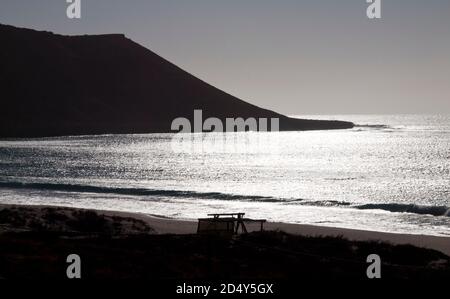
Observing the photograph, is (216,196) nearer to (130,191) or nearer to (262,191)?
(262,191)

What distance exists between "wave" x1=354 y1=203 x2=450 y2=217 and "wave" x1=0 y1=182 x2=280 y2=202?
687cm

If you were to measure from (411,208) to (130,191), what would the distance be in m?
21.8

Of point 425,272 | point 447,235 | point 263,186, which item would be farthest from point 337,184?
point 425,272

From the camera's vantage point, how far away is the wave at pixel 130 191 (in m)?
46.9

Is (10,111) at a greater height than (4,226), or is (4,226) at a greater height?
(10,111)

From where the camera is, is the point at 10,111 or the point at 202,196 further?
the point at 10,111

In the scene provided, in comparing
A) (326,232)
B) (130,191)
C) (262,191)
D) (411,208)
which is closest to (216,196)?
(262,191)

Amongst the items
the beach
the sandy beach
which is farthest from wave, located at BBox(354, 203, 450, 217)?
the beach

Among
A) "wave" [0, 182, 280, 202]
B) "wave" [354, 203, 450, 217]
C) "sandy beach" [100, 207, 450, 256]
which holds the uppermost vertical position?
"wave" [0, 182, 280, 202]

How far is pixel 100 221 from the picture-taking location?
1060 inches

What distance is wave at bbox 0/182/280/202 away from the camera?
46.9m

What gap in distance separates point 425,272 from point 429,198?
31.4 m

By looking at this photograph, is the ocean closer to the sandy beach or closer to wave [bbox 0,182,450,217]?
wave [bbox 0,182,450,217]
